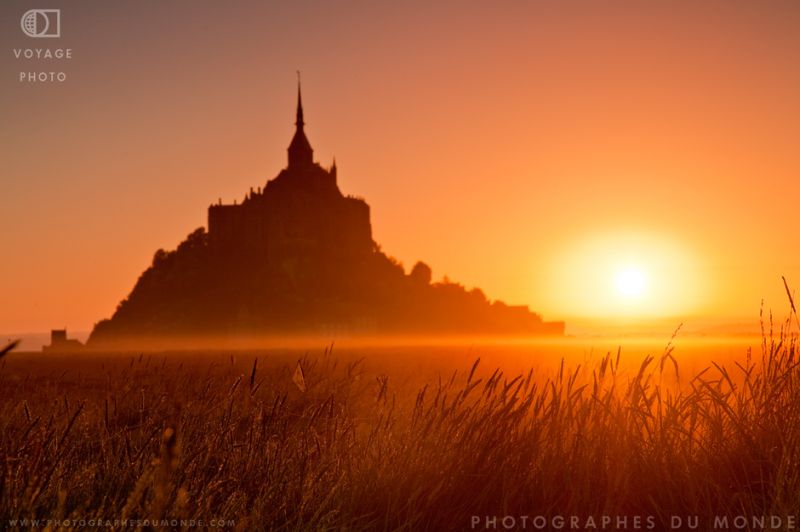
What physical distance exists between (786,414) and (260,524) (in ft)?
11.8

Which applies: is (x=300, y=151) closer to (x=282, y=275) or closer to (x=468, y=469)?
(x=282, y=275)

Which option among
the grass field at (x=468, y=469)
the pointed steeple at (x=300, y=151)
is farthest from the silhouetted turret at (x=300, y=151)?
the grass field at (x=468, y=469)

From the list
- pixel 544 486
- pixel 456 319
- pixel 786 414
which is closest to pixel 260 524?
pixel 544 486

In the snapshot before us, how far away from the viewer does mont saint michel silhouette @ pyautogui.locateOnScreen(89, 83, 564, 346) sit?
106 m

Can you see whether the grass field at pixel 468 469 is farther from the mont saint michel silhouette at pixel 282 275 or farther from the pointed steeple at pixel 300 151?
the pointed steeple at pixel 300 151

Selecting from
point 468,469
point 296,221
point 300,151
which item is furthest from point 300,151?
point 468,469

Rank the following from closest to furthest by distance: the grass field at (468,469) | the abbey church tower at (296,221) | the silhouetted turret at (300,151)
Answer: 1. the grass field at (468,469)
2. the abbey church tower at (296,221)
3. the silhouetted turret at (300,151)

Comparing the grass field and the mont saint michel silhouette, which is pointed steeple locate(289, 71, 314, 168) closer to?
the mont saint michel silhouette

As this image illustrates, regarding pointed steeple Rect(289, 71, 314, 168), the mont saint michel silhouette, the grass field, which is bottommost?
the grass field

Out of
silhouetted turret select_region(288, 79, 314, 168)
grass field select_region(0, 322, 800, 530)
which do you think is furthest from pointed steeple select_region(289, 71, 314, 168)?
grass field select_region(0, 322, 800, 530)

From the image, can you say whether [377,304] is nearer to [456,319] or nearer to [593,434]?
[456,319]

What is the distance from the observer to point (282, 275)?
351ft

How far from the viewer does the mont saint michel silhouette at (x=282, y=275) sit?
10612 centimetres

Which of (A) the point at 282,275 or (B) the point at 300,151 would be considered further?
(B) the point at 300,151
